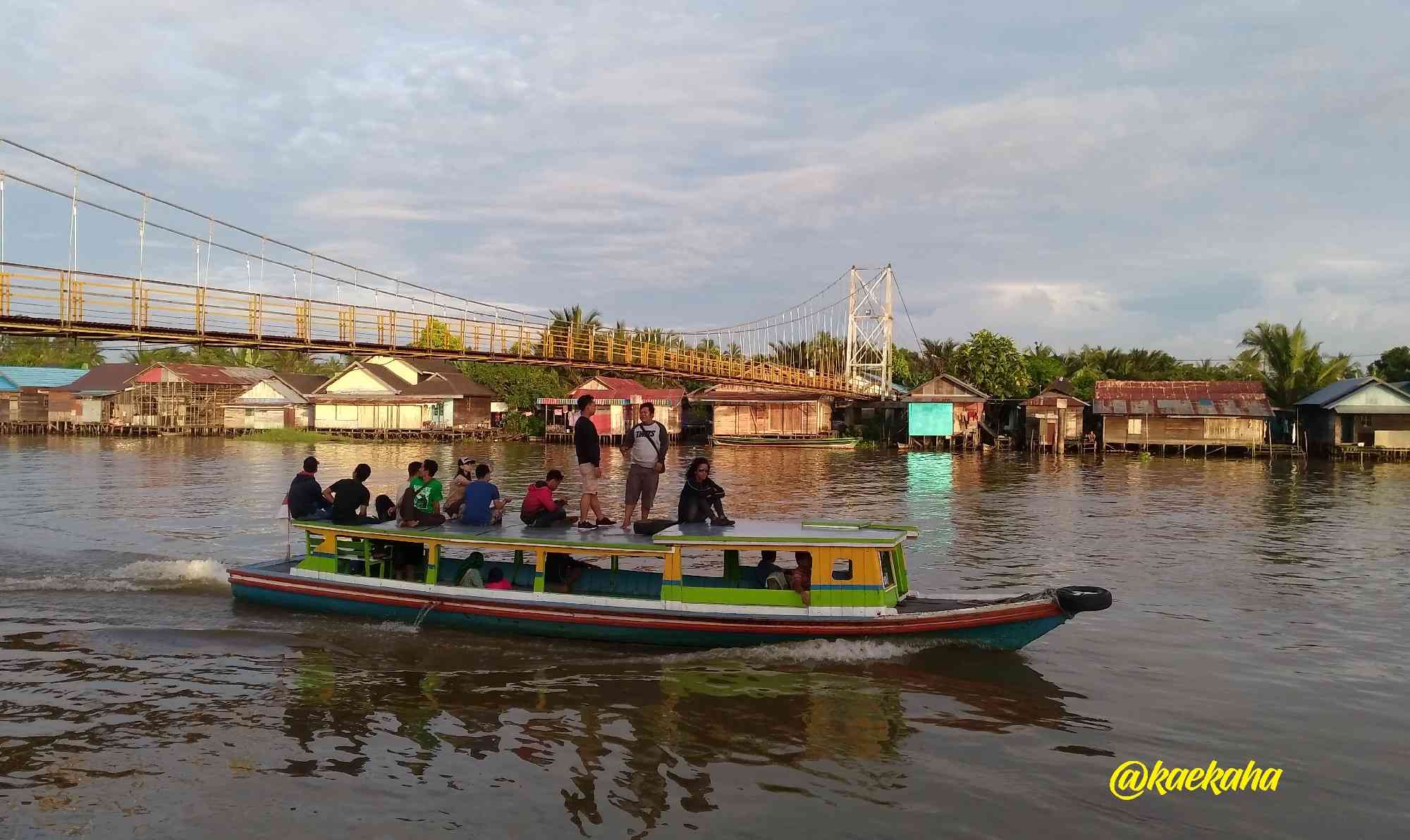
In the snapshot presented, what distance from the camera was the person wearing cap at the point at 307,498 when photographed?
39.4 feet

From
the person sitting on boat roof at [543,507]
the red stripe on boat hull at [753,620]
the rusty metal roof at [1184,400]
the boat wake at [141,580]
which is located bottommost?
the boat wake at [141,580]

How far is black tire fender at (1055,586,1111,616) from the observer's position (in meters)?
9.36

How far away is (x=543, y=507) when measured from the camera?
443 inches

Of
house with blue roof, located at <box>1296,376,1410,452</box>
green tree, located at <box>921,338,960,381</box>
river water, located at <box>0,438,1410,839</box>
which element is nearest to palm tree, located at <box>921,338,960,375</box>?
green tree, located at <box>921,338,960,381</box>

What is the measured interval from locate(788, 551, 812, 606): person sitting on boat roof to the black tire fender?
261cm

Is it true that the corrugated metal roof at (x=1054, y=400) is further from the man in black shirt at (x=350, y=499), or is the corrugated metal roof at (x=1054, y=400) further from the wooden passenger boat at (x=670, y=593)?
the man in black shirt at (x=350, y=499)

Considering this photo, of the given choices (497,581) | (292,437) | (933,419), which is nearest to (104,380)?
(292,437)

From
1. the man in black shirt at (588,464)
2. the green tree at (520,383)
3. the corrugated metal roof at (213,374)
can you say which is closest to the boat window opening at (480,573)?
the man in black shirt at (588,464)

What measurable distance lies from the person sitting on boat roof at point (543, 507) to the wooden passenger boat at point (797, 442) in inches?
1735

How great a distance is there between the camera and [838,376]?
2771 inches

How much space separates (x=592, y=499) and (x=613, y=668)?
2318 mm

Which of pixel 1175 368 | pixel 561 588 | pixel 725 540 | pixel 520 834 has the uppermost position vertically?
pixel 1175 368

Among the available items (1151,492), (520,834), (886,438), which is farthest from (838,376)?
Result: (520,834)

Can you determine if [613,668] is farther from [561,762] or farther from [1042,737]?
[1042,737]
